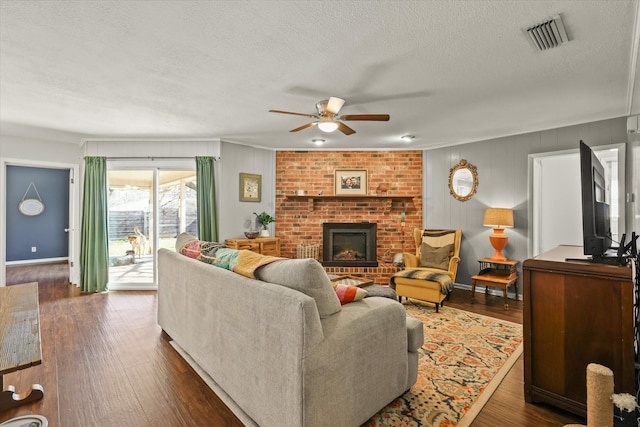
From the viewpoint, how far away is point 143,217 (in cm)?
509

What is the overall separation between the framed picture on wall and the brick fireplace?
Answer: 37cm

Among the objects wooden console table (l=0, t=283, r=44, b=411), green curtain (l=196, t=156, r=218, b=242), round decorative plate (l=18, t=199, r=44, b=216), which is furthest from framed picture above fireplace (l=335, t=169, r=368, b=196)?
round decorative plate (l=18, t=199, r=44, b=216)

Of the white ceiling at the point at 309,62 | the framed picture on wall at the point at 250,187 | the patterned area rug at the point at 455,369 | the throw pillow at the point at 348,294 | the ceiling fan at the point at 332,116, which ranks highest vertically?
the white ceiling at the point at 309,62

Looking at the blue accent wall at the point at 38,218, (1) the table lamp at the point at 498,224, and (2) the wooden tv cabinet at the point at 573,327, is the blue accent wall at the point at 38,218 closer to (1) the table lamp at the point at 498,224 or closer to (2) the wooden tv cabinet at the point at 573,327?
(1) the table lamp at the point at 498,224

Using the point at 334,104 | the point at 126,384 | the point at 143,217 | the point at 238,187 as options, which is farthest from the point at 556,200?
the point at 143,217

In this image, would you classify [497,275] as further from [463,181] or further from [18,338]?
[18,338]

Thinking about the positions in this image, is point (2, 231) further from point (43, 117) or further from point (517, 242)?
point (517, 242)

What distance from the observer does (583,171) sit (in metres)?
1.80

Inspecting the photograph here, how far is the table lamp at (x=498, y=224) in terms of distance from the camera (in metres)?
4.26

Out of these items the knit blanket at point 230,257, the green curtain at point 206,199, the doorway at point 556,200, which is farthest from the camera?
the green curtain at point 206,199

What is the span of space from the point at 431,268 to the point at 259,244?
8.62 ft

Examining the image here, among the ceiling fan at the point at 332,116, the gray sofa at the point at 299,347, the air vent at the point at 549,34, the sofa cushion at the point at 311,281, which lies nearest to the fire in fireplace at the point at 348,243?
the ceiling fan at the point at 332,116

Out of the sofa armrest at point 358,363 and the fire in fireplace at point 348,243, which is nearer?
the sofa armrest at point 358,363

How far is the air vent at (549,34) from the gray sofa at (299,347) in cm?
195
